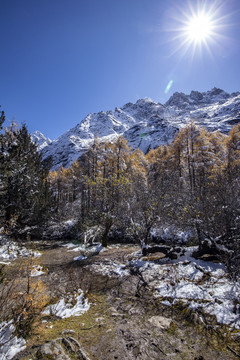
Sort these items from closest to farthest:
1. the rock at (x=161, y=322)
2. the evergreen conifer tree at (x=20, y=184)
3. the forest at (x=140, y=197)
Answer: the rock at (x=161, y=322), the forest at (x=140, y=197), the evergreen conifer tree at (x=20, y=184)

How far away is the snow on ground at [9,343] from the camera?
344 cm

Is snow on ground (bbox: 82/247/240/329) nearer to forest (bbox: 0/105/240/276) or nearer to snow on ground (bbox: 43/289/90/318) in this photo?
forest (bbox: 0/105/240/276)

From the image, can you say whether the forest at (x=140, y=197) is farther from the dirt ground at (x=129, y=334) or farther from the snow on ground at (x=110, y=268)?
the dirt ground at (x=129, y=334)

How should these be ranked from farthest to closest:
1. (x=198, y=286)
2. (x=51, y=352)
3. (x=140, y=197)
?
(x=140, y=197) < (x=198, y=286) < (x=51, y=352)

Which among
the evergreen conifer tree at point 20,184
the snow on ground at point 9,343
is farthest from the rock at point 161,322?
the evergreen conifer tree at point 20,184

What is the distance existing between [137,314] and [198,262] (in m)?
4.59

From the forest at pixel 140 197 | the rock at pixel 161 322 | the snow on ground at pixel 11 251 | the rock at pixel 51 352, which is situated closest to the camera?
the rock at pixel 51 352

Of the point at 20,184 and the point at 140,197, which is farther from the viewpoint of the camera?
the point at 20,184

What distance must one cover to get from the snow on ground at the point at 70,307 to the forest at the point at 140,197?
545 cm

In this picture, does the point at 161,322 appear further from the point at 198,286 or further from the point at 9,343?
the point at 9,343

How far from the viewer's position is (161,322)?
4641 millimetres

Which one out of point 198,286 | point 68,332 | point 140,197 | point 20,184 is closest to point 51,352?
point 68,332

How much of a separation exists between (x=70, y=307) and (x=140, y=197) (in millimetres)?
8101

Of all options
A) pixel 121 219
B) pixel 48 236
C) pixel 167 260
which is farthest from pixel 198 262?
pixel 48 236
